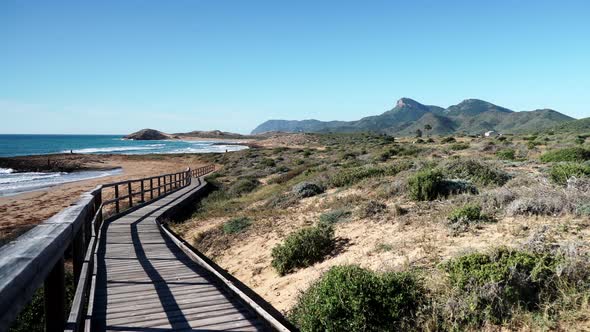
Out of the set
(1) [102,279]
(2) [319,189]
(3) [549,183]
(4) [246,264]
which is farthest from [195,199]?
(3) [549,183]

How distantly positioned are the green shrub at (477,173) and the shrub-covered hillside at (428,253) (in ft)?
0.15

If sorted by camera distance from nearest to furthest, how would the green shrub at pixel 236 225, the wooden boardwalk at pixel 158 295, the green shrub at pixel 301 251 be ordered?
1. the wooden boardwalk at pixel 158 295
2. the green shrub at pixel 301 251
3. the green shrub at pixel 236 225

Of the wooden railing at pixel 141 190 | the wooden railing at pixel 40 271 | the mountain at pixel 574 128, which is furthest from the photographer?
the mountain at pixel 574 128

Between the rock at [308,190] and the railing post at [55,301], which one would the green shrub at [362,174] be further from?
the railing post at [55,301]

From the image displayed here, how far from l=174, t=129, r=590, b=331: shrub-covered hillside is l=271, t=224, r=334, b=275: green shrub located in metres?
0.02

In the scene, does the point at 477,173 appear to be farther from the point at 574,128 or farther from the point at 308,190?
the point at 574,128

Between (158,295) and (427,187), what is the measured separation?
7.36 meters

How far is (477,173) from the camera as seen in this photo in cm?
1204

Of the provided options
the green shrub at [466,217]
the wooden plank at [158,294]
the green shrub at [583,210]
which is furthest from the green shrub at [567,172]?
the wooden plank at [158,294]

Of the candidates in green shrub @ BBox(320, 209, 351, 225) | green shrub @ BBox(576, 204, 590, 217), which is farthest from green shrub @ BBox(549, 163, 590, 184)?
green shrub @ BBox(320, 209, 351, 225)

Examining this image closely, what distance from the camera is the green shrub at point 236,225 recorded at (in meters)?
12.0

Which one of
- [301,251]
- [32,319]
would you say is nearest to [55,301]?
[32,319]

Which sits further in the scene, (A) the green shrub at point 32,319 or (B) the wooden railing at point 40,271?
(A) the green shrub at point 32,319

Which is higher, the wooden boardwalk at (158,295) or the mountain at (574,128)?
the mountain at (574,128)
